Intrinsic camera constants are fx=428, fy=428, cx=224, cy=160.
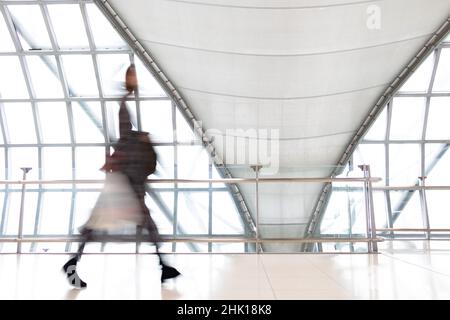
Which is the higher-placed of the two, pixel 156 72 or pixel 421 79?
pixel 421 79

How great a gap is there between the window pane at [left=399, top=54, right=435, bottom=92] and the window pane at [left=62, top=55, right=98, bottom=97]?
1079 cm

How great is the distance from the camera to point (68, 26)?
13.5 meters

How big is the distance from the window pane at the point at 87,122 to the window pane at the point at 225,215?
10.4m

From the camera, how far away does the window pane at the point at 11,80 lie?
47.9ft

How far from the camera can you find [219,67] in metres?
12.0

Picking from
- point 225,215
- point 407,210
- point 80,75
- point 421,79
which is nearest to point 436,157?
point 421,79

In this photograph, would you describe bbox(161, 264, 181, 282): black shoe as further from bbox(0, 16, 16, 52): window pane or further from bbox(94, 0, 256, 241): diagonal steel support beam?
bbox(0, 16, 16, 52): window pane

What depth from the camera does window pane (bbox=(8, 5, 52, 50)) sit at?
516 inches

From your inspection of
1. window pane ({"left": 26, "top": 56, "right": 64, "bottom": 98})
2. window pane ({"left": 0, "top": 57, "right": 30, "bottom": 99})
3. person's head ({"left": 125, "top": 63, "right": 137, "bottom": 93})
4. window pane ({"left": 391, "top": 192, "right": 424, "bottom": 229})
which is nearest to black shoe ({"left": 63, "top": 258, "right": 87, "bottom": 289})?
person's head ({"left": 125, "top": 63, "right": 137, "bottom": 93})

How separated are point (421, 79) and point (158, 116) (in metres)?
9.44

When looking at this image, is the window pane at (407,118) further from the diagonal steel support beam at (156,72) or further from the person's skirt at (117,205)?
the person's skirt at (117,205)

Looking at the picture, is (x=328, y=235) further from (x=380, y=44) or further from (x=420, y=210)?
(x=380, y=44)

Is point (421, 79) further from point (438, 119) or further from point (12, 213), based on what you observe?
point (12, 213)

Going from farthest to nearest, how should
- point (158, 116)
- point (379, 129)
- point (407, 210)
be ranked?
point (379, 129) < point (158, 116) < point (407, 210)
